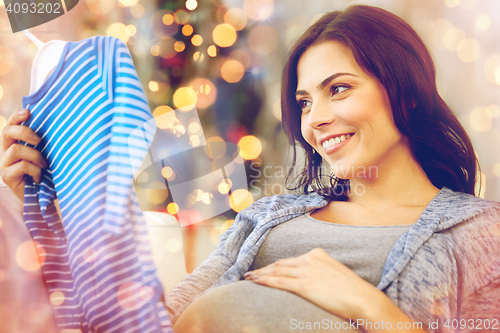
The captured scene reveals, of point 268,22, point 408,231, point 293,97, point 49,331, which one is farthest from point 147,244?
point 268,22

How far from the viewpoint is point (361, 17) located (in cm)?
74

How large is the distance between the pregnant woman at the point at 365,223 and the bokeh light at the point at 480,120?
0.40 ft

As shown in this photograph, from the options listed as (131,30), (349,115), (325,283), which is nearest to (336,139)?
(349,115)

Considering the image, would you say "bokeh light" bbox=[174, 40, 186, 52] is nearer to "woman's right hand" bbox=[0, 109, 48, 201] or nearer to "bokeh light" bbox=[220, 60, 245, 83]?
"bokeh light" bbox=[220, 60, 245, 83]

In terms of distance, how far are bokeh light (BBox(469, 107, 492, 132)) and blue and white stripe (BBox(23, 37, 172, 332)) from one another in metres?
0.92

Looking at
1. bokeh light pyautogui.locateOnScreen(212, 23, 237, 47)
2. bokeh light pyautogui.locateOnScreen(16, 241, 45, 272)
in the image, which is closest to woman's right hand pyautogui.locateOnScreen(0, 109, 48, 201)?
bokeh light pyautogui.locateOnScreen(16, 241, 45, 272)

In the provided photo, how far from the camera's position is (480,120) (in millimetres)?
829

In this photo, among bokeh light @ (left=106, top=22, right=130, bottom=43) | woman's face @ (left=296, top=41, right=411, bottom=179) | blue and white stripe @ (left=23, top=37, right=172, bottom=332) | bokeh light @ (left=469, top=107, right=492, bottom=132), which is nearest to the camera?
blue and white stripe @ (left=23, top=37, right=172, bottom=332)

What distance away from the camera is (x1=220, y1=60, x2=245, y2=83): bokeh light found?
3.55 feet

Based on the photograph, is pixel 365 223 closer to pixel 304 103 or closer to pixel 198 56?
pixel 304 103

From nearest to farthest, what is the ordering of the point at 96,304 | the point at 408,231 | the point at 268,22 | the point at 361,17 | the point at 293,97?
the point at 96,304 → the point at 408,231 → the point at 361,17 → the point at 293,97 → the point at 268,22

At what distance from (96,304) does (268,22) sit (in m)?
1.02

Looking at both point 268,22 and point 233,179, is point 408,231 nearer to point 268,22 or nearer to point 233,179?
point 233,179

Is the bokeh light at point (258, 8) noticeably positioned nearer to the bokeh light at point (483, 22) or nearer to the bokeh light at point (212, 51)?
the bokeh light at point (212, 51)
